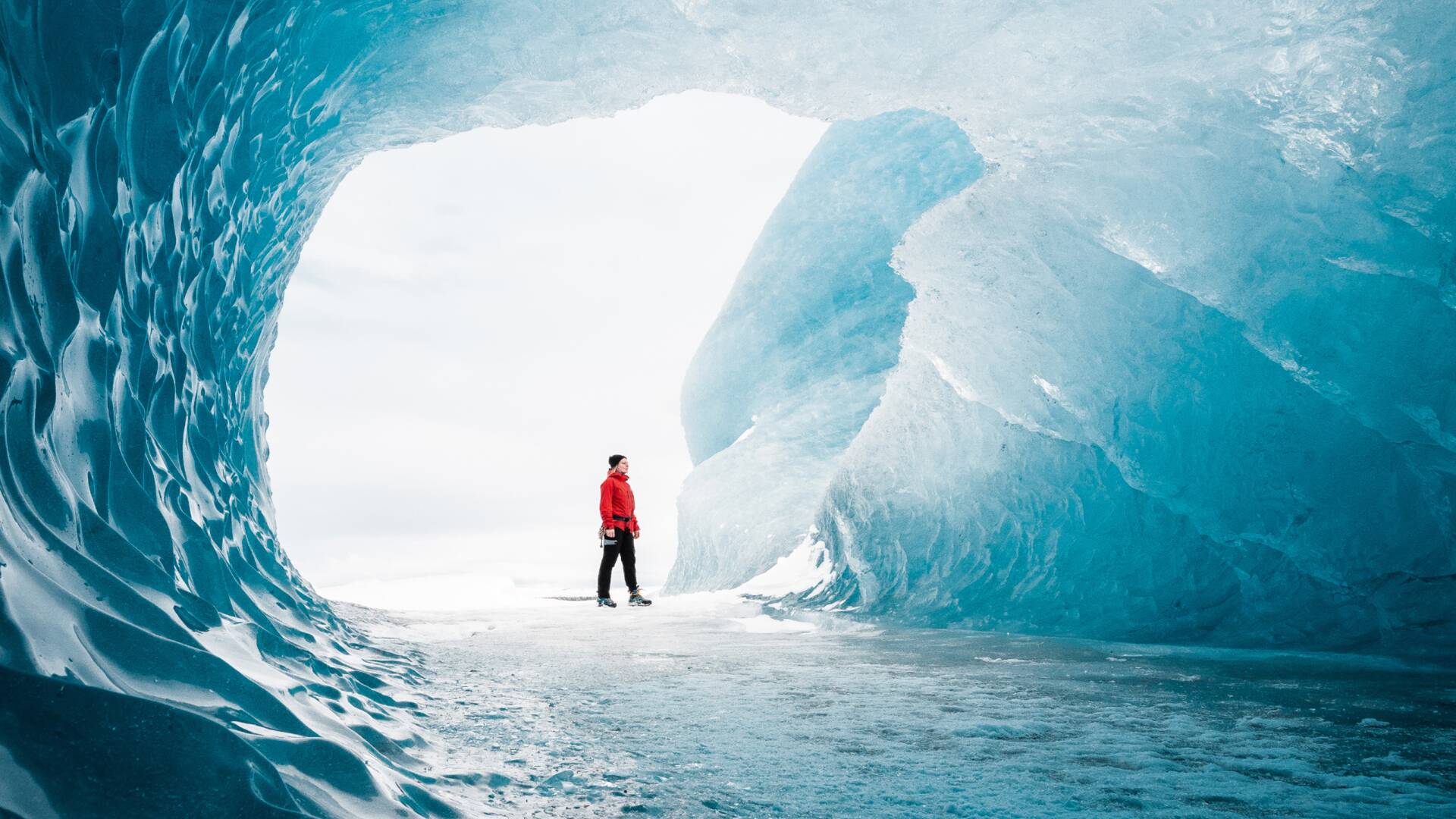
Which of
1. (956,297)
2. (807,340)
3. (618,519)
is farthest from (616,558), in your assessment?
(807,340)

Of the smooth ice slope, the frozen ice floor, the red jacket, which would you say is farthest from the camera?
the smooth ice slope

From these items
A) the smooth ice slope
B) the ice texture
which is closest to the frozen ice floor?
the ice texture

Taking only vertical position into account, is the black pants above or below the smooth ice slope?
below

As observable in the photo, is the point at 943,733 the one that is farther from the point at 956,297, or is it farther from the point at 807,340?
the point at 807,340

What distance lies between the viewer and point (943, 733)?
9.72 feet

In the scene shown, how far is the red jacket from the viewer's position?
866 cm

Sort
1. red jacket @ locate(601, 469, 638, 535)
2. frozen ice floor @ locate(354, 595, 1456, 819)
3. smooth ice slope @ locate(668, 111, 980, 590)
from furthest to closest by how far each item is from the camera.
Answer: smooth ice slope @ locate(668, 111, 980, 590) < red jacket @ locate(601, 469, 638, 535) < frozen ice floor @ locate(354, 595, 1456, 819)

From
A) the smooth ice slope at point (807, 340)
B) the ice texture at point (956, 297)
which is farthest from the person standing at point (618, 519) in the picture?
the smooth ice slope at point (807, 340)

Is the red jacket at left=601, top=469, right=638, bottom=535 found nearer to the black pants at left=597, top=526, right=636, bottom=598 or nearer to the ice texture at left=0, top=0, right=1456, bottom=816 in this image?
the black pants at left=597, top=526, right=636, bottom=598

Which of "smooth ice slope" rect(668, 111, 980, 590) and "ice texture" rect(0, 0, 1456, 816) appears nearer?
"ice texture" rect(0, 0, 1456, 816)

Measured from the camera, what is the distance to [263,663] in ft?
8.89

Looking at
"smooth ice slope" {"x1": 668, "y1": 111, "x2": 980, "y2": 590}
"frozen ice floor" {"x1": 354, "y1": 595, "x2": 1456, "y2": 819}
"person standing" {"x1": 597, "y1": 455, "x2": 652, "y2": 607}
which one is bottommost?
"frozen ice floor" {"x1": 354, "y1": 595, "x2": 1456, "y2": 819}

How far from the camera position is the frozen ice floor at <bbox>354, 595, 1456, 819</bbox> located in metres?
2.23

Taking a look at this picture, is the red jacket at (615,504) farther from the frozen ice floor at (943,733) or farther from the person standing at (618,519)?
the frozen ice floor at (943,733)
